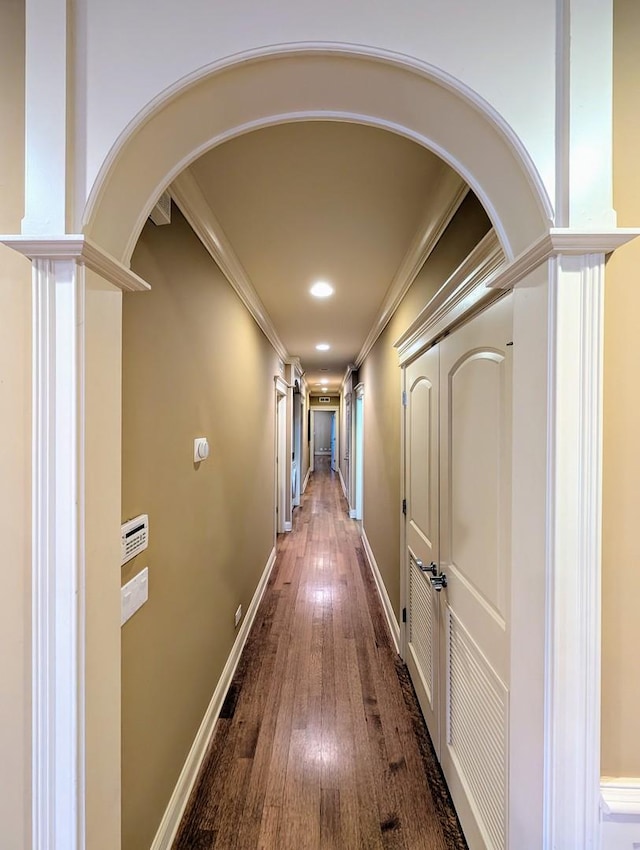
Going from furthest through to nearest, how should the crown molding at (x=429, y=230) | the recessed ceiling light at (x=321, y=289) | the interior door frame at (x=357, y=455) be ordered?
the interior door frame at (x=357, y=455), the recessed ceiling light at (x=321, y=289), the crown molding at (x=429, y=230)

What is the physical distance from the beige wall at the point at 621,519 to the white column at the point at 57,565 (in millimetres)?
1013

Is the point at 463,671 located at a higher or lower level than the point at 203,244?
lower

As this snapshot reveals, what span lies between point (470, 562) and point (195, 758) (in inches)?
55.7

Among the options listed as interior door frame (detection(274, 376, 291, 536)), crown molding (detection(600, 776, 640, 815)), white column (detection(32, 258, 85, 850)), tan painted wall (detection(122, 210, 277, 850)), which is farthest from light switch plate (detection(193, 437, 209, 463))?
interior door frame (detection(274, 376, 291, 536))

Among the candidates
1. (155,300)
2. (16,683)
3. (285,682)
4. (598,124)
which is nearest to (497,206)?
(598,124)

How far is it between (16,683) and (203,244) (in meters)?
1.58

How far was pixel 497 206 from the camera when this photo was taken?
77 centimetres

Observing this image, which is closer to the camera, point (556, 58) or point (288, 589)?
point (556, 58)

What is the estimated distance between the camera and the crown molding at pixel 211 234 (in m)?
1.28

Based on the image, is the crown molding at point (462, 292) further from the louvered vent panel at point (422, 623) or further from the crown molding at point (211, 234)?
the louvered vent panel at point (422, 623)

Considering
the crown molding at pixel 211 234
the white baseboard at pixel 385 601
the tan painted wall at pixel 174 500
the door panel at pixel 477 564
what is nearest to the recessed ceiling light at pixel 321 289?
the crown molding at pixel 211 234

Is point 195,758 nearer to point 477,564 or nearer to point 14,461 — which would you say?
point 477,564

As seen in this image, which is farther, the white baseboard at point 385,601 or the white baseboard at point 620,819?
the white baseboard at point 385,601

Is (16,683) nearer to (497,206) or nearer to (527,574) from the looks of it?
(527,574)
